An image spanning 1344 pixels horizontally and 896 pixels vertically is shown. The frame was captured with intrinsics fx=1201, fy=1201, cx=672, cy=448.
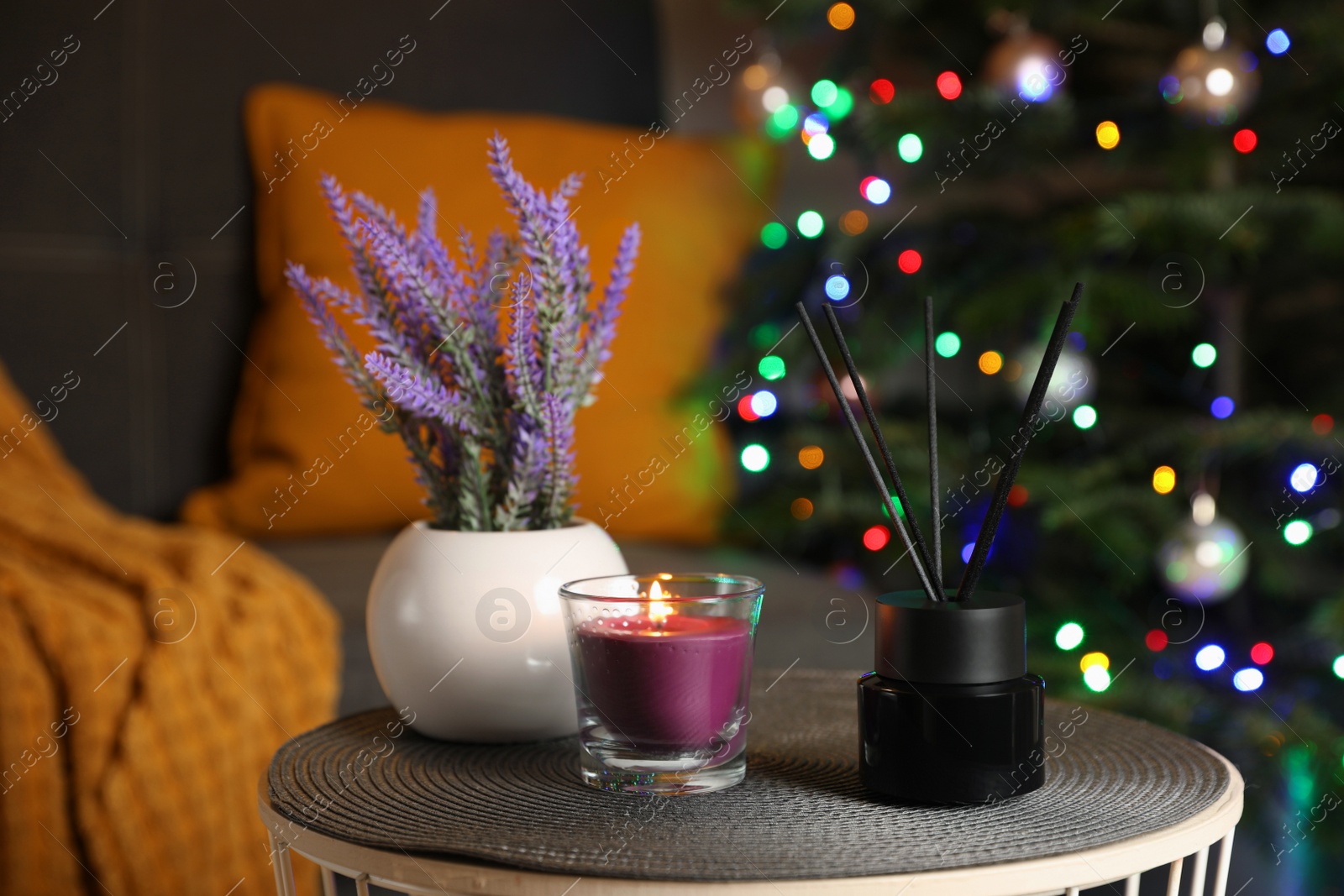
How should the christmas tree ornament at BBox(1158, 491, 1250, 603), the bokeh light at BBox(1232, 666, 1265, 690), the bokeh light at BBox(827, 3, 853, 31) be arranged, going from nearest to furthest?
1. the christmas tree ornament at BBox(1158, 491, 1250, 603)
2. the bokeh light at BBox(1232, 666, 1265, 690)
3. the bokeh light at BBox(827, 3, 853, 31)

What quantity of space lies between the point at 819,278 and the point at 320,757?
115cm

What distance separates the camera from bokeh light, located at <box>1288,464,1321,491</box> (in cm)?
142

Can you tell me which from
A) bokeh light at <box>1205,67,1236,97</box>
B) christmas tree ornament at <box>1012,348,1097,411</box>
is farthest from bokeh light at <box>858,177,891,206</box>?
bokeh light at <box>1205,67,1236,97</box>

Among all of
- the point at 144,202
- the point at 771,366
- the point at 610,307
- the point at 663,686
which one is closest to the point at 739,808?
the point at 663,686

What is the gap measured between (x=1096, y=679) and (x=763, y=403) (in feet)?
1.89

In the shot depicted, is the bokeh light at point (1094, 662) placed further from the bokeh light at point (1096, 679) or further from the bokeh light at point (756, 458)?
the bokeh light at point (756, 458)

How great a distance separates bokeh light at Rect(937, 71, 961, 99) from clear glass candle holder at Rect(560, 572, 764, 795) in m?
1.17

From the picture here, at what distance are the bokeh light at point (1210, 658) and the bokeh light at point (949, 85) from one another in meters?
0.78

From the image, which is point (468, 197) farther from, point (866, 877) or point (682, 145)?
point (866, 877)

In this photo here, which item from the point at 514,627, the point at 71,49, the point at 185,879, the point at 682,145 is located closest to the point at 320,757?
the point at 514,627

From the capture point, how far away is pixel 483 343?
2.37 ft

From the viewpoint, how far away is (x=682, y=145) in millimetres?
1754

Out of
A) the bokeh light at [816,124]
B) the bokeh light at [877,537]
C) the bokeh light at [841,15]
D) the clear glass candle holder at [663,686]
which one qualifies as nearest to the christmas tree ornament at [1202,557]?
the bokeh light at [877,537]

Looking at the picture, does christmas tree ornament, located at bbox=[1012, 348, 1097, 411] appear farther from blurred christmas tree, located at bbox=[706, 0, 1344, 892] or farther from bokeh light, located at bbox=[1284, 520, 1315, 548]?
bokeh light, located at bbox=[1284, 520, 1315, 548]
